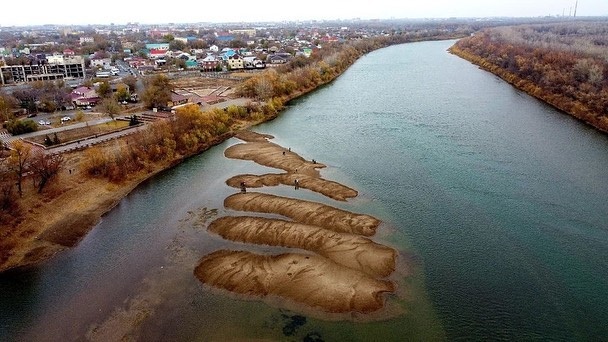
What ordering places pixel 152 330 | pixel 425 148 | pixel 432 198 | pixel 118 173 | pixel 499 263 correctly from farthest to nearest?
pixel 425 148 → pixel 118 173 → pixel 432 198 → pixel 499 263 → pixel 152 330

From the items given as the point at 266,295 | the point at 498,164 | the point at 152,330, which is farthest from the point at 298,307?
the point at 498,164

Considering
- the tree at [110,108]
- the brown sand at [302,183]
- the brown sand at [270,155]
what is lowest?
the brown sand at [302,183]

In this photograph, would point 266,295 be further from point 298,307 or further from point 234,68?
point 234,68

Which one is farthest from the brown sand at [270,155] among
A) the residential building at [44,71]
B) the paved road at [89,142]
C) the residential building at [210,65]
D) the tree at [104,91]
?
the residential building at [210,65]

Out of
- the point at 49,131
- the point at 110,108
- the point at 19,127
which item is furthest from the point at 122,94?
the point at 19,127

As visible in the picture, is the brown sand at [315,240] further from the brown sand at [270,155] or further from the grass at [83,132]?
the grass at [83,132]

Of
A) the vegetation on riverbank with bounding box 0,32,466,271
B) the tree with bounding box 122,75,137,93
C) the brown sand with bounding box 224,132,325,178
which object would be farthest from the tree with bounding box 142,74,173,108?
the brown sand with bounding box 224,132,325,178

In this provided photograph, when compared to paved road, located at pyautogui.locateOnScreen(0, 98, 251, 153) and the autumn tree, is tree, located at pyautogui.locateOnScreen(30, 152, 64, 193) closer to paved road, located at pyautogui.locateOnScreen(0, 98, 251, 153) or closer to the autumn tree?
the autumn tree
